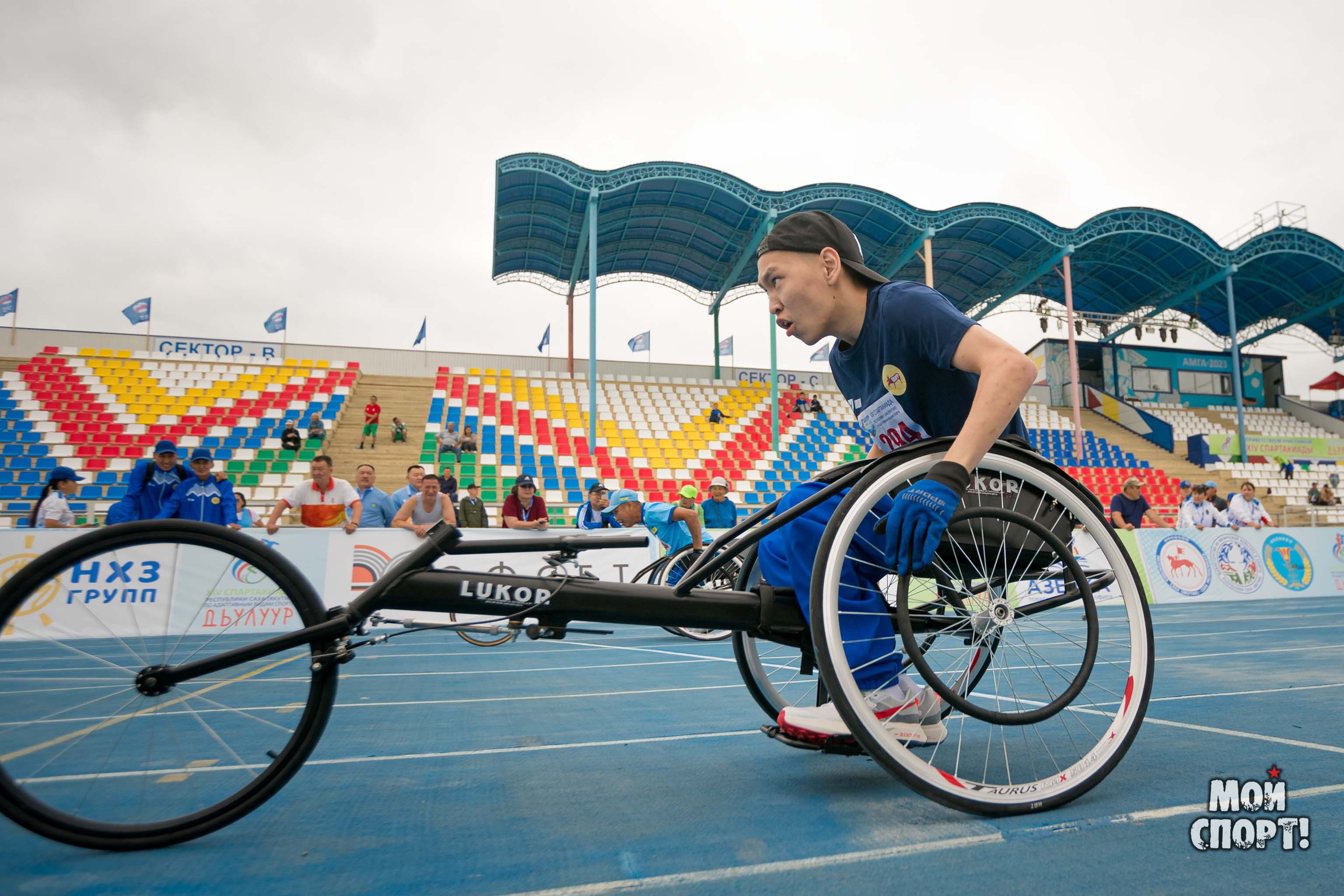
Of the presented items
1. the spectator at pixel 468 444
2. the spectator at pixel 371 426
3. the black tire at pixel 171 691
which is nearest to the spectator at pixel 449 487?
the spectator at pixel 468 444

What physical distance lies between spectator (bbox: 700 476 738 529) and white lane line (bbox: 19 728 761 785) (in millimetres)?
6022

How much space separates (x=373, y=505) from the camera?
802 centimetres

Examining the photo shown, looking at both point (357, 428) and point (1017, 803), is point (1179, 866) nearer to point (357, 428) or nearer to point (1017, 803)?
point (1017, 803)

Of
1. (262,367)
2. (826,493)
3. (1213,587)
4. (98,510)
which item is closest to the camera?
(826,493)

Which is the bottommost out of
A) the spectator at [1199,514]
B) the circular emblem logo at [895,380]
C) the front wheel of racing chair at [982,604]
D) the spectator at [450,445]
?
the front wheel of racing chair at [982,604]

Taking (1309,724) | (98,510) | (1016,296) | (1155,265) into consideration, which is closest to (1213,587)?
(1309,724)

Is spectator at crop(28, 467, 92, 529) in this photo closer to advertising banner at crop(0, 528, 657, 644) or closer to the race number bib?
advertising banner at crop(0, 528, 657, 644)

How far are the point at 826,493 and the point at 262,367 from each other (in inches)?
983

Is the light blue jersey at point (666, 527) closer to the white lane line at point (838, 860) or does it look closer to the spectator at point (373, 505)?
the spectator at point (373, 505)

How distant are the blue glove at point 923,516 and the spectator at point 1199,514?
10.3 metres

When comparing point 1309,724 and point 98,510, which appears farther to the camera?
point 98,510

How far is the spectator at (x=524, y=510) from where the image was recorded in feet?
25.8

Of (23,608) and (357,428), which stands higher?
(357,428)

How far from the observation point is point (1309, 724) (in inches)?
98.7
